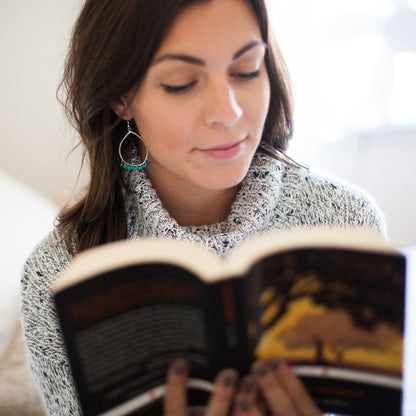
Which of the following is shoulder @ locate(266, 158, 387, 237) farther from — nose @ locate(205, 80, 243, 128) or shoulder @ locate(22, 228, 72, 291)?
shoulder @ locate(22, 228, 72, 291)

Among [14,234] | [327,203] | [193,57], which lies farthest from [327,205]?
[14,234]

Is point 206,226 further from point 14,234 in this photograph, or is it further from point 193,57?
point 14,234

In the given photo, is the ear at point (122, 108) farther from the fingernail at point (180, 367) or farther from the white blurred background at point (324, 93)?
the white blurred background at point (324, 93)

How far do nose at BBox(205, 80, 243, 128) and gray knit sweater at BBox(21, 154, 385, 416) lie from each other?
0.23 m

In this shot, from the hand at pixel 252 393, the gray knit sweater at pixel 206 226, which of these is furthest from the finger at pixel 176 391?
the gray knit sweater at pixel 206 226

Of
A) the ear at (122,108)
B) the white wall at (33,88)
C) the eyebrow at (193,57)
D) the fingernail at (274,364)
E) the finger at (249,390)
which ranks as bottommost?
the finger at (249,390)

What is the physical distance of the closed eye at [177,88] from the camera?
729 millimetres

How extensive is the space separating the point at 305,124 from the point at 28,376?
1.74 m

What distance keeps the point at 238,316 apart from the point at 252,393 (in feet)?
0.30

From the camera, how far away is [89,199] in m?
0.93

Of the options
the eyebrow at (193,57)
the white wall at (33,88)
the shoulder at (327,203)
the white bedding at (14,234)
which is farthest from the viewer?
the white wall at (33,88)

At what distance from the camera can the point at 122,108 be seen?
0.87 meters

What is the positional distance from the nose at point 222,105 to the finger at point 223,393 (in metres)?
0.42

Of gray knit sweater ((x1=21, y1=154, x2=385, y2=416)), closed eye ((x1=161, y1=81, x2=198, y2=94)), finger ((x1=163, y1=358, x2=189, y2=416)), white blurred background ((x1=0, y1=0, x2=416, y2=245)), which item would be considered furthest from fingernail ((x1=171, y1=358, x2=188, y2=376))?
white blurred background ((x1=0, y1=0, x2=416, y2=245))
